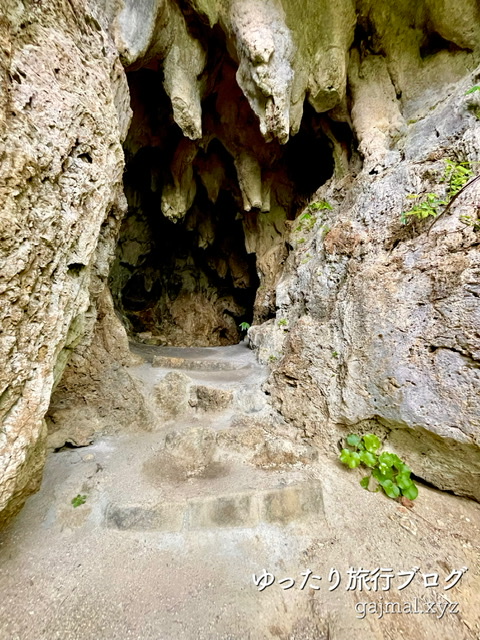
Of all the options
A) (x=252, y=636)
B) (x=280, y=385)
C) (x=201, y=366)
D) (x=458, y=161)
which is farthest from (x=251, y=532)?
(x=458, y=161)

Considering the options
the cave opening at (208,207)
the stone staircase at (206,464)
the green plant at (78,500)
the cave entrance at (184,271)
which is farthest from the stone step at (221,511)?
the cave entrance at (184,271)

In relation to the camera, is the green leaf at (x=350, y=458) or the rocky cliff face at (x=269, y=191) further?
the green leaf at (x=350, y=458)

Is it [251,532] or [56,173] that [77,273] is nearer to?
[56,173]

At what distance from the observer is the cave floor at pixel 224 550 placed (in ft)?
5.04

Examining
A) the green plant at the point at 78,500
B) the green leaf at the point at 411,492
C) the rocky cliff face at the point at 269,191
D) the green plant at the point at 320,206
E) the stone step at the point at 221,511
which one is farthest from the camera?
the green plant at the point at 320,206

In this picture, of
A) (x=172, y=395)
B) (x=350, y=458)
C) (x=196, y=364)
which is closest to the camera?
(x=350, y=458)

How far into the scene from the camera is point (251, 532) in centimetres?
207

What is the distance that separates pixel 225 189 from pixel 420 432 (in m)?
8.11

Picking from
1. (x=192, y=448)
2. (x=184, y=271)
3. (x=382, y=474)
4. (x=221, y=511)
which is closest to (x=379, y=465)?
(x=382, y=474)

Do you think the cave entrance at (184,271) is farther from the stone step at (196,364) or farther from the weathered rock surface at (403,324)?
the weathered rock surface at (403,324)

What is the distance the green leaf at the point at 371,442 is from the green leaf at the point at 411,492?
0.39 meters

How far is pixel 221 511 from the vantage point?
84.5 inches

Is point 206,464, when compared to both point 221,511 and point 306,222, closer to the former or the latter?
point 221,511

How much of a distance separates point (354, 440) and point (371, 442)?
6.6 inches
